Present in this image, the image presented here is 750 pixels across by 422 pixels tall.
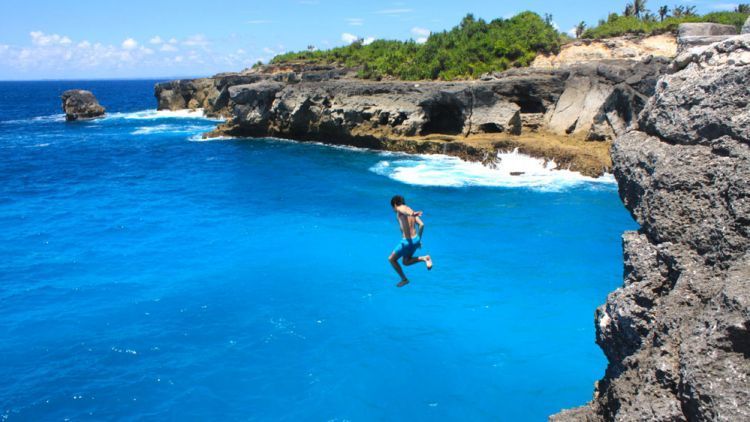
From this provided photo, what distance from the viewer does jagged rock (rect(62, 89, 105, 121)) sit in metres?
75.7

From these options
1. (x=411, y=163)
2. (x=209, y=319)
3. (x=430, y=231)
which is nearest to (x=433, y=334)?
(x=209, y=319)

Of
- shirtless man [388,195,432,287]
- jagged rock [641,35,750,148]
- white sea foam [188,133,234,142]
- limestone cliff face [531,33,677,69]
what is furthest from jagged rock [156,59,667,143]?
jagged rock [641,35,750,148]

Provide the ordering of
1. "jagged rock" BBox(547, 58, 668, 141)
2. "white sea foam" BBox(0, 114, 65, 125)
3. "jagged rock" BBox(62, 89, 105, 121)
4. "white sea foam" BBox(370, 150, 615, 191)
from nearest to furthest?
"white sea foam" BBox(370, 150, 615, 191) < "jagged rock" BBox(547, 58, 668, 141) < "jagged rock" BBox(62, 89, 105, 121) < "white sea foam" BBox(0, 114, 65, 125)

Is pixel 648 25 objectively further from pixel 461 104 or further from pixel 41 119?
pixel 41 119

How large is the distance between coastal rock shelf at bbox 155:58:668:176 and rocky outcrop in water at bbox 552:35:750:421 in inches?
1084

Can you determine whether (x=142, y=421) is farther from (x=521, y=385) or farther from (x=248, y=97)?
(x=248, y=97)

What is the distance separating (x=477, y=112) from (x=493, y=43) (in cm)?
1420

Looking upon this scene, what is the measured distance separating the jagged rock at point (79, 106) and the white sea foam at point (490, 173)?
56.2 m

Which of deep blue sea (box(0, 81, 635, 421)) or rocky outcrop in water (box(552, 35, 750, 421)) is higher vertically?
rocky outcrop in water (box(552, 35, 750, 421))

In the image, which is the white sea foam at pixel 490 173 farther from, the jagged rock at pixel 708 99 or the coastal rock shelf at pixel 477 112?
the jagged rock at pixel 708 99

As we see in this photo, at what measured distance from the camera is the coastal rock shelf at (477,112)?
113ft

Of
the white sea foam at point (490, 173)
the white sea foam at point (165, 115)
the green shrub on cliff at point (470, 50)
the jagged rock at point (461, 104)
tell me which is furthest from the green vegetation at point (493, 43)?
the white sea foam at point (165, 115)

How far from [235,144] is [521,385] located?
4134cm

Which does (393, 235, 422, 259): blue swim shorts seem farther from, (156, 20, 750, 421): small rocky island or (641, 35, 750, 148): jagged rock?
(641, 35, 750, 148): jagged rock
